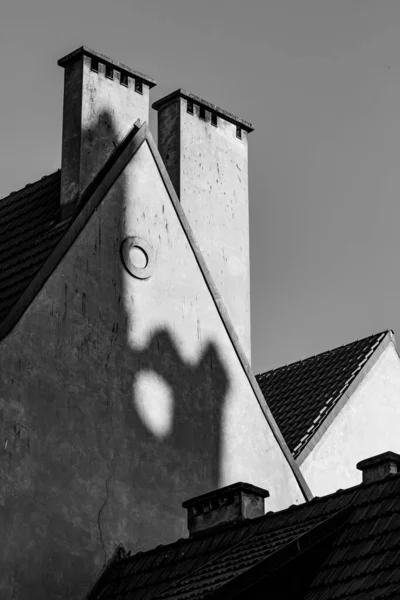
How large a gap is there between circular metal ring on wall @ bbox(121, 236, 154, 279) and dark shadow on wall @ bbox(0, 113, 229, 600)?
0.37ft

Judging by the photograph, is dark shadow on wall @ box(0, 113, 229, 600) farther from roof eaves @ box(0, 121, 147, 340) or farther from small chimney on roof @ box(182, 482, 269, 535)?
small chimney on roof @ box(182, 482, 269, 535)

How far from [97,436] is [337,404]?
21.4ft

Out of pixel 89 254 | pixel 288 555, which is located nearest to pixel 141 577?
pixel 288 555

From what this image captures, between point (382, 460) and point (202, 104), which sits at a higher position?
point (202, 104)

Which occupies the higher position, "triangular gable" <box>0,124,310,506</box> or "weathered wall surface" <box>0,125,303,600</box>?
"triangular gable" <box>0,124,310,506</box>

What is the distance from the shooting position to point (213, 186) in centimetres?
1992

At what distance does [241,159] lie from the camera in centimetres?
2047

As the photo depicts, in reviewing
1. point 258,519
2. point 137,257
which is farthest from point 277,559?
point 137,257

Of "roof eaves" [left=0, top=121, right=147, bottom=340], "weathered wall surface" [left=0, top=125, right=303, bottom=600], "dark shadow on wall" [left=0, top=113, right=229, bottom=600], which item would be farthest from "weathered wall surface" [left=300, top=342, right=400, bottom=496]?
"roof eaves" [left=0, top=121, right=147, bottom=340]

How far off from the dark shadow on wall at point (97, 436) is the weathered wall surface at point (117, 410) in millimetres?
15

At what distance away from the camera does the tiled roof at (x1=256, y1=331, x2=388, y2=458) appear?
71.0ft

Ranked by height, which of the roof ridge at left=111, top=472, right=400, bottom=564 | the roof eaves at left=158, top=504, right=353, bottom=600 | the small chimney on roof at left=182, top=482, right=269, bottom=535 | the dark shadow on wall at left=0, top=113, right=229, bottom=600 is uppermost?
the dark shadow on wall at left=0, top=113, right=229, bottom=600

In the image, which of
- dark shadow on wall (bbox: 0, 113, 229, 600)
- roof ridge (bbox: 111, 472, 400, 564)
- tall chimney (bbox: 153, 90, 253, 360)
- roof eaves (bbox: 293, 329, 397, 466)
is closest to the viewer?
roof ridge (bbox: 111, 472, 400, 564)

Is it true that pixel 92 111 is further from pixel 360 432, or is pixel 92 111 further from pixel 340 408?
pixel 360 432
